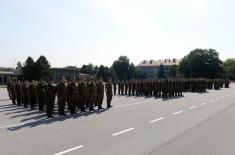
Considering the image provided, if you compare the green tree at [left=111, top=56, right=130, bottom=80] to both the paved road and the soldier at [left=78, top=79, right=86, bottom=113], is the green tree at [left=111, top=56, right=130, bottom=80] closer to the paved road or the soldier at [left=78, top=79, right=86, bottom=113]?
the soldier at [left=78, top=79, right=86, bottom=113]

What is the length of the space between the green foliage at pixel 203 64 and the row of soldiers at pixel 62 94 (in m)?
101

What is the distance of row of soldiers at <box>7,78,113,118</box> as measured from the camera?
50.3ft

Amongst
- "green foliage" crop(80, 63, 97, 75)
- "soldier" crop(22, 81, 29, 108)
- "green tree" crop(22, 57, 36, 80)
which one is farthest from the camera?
"green foliage" crop(80, 63, 97, 75)

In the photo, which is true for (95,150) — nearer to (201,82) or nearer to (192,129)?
(192,129)

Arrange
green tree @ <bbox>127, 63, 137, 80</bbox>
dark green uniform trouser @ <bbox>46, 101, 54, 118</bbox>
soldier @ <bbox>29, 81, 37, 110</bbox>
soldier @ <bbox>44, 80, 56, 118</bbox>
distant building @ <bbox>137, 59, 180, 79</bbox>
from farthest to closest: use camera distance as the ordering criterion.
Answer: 1. distant building @ <bbox>137, 59, 180, 79</bbox>
2. green tree @ <bbox>127, 63, 137, 80</bbox>
3. soldier @ <bbox>29, 81, 37, 110</bbox>
4. soldier @ <bbox>44, 80, 56, 118</bbox>
5. dark green uniform trouser @ <bbox>46, 101, 54, 118</bbox>

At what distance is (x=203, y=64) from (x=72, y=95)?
107 metres

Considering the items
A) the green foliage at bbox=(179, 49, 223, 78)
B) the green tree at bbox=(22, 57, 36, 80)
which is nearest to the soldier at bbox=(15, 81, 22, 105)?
the green tree at bbox=(22, 57, 36, 80)

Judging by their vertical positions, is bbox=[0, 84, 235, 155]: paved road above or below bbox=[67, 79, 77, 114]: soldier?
below

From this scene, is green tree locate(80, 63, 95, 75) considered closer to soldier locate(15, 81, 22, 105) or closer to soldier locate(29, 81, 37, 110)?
soldier locate(15, 81, 22, 105)

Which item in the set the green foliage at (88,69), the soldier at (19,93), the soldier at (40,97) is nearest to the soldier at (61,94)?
the soldier at (40,97)

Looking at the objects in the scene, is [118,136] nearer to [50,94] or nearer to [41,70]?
[50,94]

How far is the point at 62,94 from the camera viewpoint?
15.7 meters

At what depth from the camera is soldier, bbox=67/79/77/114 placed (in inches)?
639

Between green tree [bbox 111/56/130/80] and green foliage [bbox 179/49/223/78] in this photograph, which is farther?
green tree [bbox 111/56/130/80]
